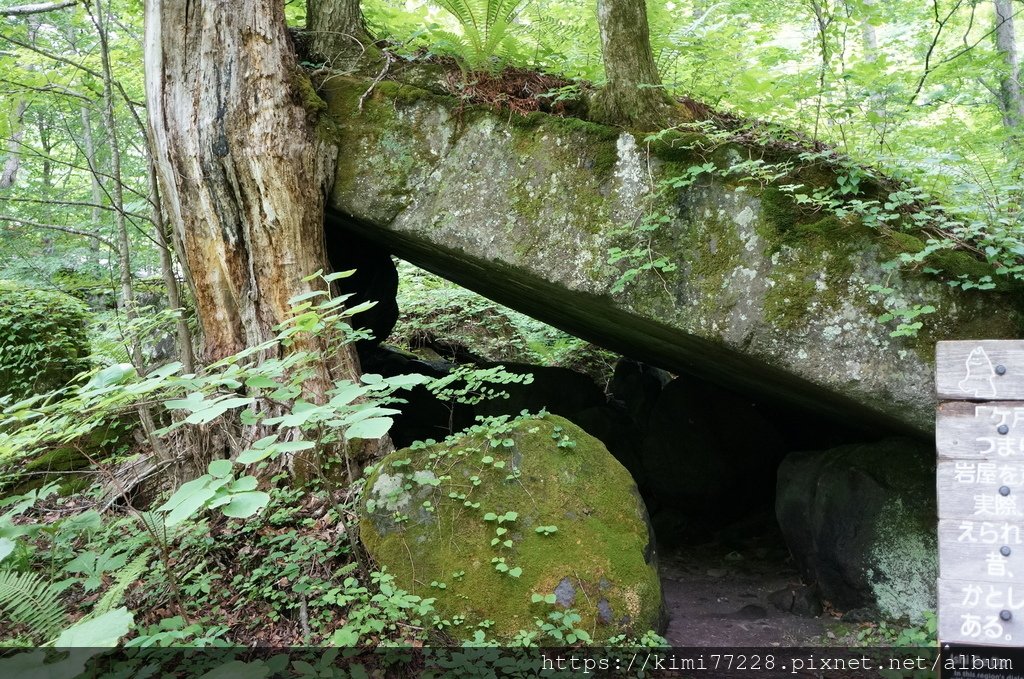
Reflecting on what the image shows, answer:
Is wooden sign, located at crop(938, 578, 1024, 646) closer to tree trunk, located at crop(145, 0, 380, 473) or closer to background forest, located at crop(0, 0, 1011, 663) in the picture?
background forest, located at crop(0, 0, 1011, 663)

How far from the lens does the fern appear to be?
310cm

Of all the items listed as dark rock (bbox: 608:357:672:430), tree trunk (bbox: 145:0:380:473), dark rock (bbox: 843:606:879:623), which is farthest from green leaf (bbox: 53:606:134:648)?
dark rock (bbox: 608:357:672:430)

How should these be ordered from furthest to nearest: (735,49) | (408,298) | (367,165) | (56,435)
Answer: (408,298)
(735,49)
(367,165)
(56,435)

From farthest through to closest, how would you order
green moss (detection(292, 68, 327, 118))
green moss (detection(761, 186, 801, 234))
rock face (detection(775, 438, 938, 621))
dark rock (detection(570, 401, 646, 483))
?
dark rock (detection(570, 401, 646, 483)) → green moss (detection(292, 68, 327, 118)) → rock face (detection(775, 438, 938, 621)) → green moss (detection(761, 186, 801, 234))

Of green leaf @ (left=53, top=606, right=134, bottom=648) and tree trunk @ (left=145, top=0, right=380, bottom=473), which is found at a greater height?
tree trunk @ (left=145, top=0, right=380, bottom=473)

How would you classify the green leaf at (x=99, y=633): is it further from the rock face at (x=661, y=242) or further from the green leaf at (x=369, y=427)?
the rock face at (x=661, y=242)

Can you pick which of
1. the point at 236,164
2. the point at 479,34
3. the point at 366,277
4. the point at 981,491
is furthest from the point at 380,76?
the point at 981,491

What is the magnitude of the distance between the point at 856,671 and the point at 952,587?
1492 millimetres

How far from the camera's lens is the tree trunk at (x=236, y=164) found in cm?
502

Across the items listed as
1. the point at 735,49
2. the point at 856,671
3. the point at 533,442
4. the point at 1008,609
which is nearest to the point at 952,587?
the point at 1008,609

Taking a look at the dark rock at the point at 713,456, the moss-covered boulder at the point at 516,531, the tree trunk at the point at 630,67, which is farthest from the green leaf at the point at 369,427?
the dark rock at the point at 713,456

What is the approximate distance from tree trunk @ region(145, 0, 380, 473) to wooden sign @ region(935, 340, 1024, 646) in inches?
150

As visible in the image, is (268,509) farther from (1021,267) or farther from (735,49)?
(735,49)

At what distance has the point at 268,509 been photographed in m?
4.62
